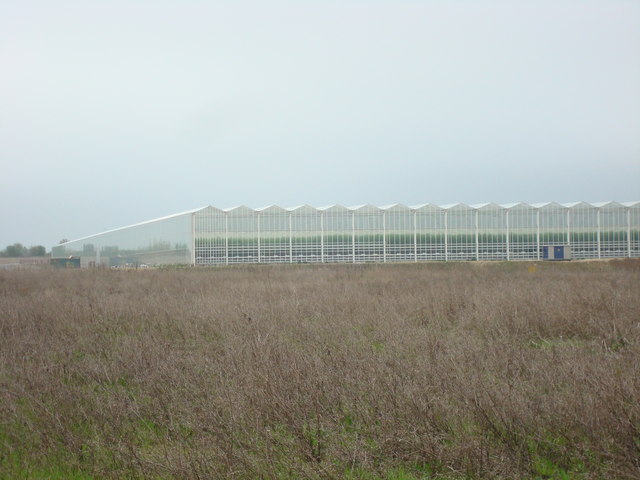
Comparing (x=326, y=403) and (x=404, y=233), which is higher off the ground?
(x=404, y=233)

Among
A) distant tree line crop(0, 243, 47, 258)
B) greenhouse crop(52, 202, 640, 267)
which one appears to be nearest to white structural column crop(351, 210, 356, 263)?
greenhouse crop(52, 202, 640, 267)

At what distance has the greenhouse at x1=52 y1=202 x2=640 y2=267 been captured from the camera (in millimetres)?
38969

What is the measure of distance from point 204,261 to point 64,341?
2991 cm

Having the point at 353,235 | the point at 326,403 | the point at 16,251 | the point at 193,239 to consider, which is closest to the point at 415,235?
the point at 353,235

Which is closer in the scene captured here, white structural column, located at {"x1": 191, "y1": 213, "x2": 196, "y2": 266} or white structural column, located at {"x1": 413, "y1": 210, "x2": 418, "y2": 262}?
white structural column, located at {"x1": 191, "y1": 213, "x2": 196, "y2": 266}

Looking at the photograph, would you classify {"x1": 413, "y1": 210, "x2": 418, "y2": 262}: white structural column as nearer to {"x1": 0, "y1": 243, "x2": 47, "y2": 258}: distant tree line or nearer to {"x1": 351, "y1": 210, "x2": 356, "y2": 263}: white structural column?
{"x1": 351, "y1": 210, "x2": 356, "y2": 263}: white structural column

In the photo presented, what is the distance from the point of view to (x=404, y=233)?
4003 centimetres

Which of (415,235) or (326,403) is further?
(415,235)

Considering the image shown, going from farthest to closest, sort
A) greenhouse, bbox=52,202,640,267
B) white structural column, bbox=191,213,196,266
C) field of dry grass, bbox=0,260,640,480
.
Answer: greenhouse, bbox=52,202,640,267
white structural column, bbox=191,213,196,266
field of dry grass, bbox=0,260,640,480

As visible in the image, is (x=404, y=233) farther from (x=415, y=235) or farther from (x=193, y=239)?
(x=193, y=239)

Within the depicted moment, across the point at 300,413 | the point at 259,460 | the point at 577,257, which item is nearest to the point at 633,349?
the point at 300,413

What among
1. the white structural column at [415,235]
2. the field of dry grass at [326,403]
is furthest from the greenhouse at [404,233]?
the field of dry grass at [326,403]

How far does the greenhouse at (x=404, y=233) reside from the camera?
38969 mm

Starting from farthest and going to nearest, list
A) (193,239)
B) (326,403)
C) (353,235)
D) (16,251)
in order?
1. (16,251)
2. (353,235)
3. (193,239)
4. (326,403)
